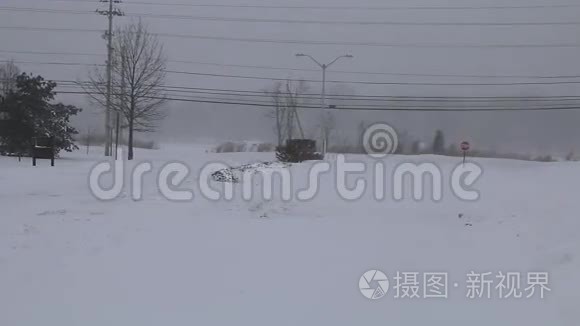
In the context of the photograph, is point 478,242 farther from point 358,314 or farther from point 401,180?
point 401,180

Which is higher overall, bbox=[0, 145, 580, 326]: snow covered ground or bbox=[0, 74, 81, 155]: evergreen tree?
bbox=[0, 74, 81, 155]: evergreen tree

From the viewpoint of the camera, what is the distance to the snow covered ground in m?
5.38

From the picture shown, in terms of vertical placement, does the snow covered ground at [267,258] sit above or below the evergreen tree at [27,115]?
below

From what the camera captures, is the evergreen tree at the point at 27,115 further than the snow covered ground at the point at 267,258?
Yes

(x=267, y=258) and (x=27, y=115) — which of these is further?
(x=27, y=115)

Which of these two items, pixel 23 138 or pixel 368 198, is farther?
pixel 23 138

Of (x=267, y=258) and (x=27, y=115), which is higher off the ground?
(x=27, y=115)

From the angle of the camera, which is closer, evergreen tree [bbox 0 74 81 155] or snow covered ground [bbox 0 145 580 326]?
snow covered ground [bbox 0 145 580 326]

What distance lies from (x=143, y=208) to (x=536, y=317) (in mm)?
7938

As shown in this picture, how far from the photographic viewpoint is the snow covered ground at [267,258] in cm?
538

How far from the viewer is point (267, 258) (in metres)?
7.41

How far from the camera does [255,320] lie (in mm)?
5168

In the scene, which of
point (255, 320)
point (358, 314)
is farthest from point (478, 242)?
point (255, 320)

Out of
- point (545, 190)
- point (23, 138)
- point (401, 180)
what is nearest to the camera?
point (545, 190)
